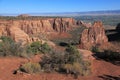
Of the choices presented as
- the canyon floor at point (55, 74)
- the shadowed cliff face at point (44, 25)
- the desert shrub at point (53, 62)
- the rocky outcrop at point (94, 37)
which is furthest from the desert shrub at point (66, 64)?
the shadowed cliff face at point (44, 25)

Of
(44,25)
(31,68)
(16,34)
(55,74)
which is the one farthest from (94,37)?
(44,25)

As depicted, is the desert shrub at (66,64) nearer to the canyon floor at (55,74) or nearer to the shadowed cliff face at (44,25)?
the canyon floor at (55,74)

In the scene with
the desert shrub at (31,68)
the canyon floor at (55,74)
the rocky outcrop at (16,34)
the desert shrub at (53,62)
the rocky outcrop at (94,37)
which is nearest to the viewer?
the canyon floor at (55,74)

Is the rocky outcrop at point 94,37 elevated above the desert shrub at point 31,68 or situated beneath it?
situated beneath

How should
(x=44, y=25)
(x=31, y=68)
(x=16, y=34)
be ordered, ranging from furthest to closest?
(x=44, y=25) → (x=16, y=34) → (x=31, y=68)

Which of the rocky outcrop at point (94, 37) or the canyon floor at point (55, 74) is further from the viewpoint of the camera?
→ the rocky outcrop at point (94, 37)

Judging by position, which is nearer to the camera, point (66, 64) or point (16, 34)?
point (66, 64)

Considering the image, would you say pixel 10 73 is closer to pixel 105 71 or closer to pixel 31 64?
pixel 31 64

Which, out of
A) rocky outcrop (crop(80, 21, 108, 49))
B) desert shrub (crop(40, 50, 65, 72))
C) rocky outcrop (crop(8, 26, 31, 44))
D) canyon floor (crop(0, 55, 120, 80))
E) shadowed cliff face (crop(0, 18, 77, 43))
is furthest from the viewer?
shadowed cliff face (crop(0, 18, 77, 43))

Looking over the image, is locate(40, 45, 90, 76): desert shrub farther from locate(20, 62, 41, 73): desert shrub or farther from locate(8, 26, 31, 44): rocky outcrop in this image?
locate(8, 26, 31, 44): rocky outcrop

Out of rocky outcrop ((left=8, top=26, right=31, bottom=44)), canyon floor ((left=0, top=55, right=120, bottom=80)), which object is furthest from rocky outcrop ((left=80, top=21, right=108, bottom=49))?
canyon floor ((left=0, top=55, right=120, bottom=80))

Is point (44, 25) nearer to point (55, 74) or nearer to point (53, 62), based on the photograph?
point (53, 62)

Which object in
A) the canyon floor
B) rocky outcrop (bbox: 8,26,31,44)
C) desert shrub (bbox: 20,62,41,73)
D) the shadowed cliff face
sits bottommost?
the shadowed cliff face
